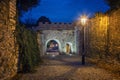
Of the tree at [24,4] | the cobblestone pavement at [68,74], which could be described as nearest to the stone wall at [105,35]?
the cobblestone pavement at [68,74]

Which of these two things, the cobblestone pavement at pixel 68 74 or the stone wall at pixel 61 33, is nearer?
the cobblestone pavement at pixel 68 74

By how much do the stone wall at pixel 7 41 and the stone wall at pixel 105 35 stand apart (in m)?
5.23

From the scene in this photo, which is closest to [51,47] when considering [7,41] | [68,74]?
[68,74]

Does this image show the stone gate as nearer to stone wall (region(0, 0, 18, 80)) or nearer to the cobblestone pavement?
the cobblestone pavement

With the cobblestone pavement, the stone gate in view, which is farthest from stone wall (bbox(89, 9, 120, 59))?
the stone gate

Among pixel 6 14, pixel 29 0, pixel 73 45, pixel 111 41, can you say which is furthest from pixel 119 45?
pixel 73 45

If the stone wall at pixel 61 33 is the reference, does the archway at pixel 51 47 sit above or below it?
below

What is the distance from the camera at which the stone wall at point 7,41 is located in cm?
742

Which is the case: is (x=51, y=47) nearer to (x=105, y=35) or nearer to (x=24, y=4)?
(x=24, y=4)

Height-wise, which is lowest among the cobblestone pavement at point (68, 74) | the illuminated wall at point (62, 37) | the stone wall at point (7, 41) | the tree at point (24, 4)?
the cobblestone pavement at point (68, 74)

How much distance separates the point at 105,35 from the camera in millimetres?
14438

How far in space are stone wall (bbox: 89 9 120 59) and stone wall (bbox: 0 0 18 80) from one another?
5228mm

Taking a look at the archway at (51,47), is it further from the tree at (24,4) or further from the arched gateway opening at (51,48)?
the tree at (24,4)

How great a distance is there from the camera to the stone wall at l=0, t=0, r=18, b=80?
7.42m
